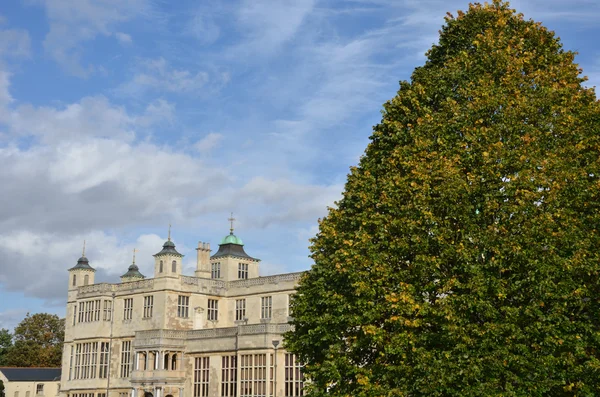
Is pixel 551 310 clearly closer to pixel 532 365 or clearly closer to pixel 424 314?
pixel 532 365

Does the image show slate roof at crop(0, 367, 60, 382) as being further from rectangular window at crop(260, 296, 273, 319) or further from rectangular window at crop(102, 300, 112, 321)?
rectangular window at crop(260, 296, 273, 319)

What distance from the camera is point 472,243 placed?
71.6ft

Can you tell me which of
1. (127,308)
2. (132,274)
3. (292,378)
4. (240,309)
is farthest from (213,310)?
(132,274)

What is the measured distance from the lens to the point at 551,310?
2050cm

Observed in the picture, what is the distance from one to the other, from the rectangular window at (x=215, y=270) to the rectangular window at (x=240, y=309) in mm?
4758

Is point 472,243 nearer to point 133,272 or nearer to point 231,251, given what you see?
point 231,251

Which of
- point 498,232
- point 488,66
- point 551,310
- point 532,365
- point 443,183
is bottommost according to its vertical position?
point 532,365

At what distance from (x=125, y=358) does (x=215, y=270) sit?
36.0 feet

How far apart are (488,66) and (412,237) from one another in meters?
6.92

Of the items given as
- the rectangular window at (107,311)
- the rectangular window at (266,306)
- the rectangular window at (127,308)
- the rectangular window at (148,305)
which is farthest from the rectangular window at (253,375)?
the rectangular window at (107,311)

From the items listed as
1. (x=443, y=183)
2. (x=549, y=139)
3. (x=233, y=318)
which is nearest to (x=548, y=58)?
(x=549, y=139)

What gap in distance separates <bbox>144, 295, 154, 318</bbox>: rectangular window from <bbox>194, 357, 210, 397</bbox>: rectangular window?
6.97m

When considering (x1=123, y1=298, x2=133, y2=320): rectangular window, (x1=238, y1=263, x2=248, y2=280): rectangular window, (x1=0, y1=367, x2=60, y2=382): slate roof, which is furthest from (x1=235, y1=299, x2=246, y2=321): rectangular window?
(x1=0, y1=367, x2=60, y2=382): slate roof

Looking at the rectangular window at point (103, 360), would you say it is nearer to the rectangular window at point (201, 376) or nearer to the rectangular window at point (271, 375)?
the rectangular window at point (201, 376)
